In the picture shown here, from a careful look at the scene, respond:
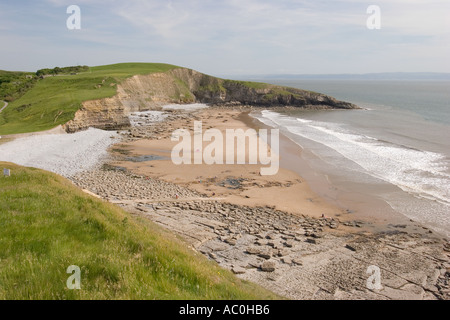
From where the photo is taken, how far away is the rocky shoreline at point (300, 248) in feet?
41.8

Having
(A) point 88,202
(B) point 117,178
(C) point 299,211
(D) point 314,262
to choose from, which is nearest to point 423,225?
(C) point 299,211

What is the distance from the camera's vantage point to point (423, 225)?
19.4 metres

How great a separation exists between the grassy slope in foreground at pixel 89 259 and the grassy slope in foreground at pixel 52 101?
1520 inches

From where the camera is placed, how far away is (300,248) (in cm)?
1592

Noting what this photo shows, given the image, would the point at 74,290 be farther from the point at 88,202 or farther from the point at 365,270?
the point at 365,270

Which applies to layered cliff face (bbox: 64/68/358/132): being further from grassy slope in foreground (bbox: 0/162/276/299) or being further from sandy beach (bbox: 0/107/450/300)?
grassy slope in foreground (bbox: 0/162/276/299)

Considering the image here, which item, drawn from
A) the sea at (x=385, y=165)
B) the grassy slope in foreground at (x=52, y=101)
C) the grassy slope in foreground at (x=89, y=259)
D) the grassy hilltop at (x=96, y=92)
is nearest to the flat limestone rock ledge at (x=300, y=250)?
the sea at (x=385, y=165)

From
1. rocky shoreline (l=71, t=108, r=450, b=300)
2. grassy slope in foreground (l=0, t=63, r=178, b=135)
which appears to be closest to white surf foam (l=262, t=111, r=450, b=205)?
rocky shoreline (l=71, t=108, r=450, b=300)

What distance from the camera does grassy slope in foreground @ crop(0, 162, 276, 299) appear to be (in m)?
6.26

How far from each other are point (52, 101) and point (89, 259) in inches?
2174

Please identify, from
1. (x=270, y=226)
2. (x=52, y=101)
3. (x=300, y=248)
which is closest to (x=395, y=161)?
(x=270, y=226)

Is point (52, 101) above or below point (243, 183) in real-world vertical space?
above

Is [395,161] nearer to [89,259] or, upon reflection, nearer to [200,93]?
[89,259]
